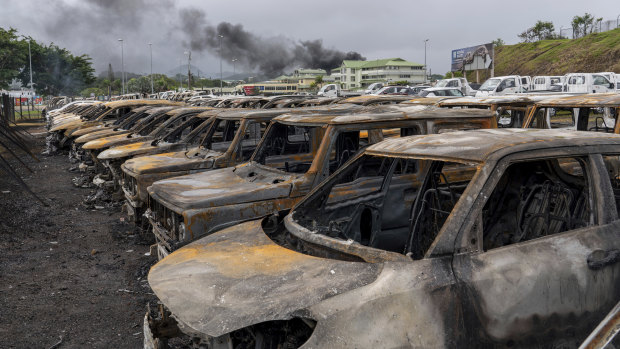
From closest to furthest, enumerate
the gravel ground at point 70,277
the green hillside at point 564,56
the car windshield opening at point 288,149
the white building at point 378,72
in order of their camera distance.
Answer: the gravel ground at point 70,277 < the car windshield opening at point 288,149 < the green hillside at point 564,56 < the white building at point 378,72

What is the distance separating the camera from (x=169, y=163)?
25.0 feet

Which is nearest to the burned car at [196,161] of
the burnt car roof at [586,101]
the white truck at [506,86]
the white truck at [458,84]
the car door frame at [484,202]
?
the burnt car roof at [586,101]

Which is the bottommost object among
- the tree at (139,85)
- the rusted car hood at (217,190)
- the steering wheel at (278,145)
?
the rusted car hood at (217,190)

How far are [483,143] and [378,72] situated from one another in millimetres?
109716

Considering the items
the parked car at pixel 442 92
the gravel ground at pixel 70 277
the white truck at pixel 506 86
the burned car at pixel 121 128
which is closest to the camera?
the gravel ground at pixel 70 277

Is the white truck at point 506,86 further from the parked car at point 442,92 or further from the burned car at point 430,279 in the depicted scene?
the burned car at point 430,279

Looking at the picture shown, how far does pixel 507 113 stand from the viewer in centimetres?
1059

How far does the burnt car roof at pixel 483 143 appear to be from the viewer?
3057 mm

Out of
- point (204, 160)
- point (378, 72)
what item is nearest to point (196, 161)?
point (204, 160)

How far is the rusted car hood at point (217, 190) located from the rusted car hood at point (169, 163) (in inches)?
47.9

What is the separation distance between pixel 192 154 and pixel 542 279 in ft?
20.2

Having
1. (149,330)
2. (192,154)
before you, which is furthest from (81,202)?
(149,330)

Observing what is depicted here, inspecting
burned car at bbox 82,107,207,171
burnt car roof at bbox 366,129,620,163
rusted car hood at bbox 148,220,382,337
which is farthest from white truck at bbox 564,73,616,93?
rusted car hood at bbox 148,220,382,337

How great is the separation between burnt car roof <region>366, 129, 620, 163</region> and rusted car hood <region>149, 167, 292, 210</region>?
5.58ft
